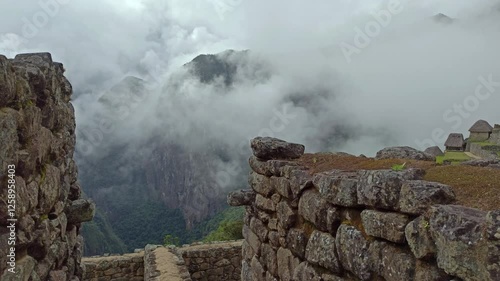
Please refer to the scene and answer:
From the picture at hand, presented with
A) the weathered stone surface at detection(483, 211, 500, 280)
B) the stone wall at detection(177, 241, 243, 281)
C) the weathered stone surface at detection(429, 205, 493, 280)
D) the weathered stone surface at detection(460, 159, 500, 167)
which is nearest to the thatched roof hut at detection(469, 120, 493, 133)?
the stone wall at detection(177, 241, 243, 281)

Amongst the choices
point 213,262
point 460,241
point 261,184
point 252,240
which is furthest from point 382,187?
point 213,262

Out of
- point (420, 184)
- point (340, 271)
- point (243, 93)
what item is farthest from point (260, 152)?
point (243, 93)

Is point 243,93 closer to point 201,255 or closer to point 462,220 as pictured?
point 201,255

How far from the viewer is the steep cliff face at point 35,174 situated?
3.40 m

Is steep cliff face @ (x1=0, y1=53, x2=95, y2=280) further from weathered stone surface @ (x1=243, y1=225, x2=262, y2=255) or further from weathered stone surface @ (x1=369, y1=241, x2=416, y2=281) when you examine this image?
weathered stone surface @ (x1=369, y1=241, x2=416, y2=281)

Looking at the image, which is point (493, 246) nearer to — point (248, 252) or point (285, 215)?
point (285, 215)

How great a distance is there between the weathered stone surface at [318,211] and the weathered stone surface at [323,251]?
108 millimetres

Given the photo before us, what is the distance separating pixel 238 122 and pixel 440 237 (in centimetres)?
9169

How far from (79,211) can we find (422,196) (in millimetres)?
5206

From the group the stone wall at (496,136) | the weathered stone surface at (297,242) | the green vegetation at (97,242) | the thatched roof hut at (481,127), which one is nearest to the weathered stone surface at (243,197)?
the weathered stone surface at (297,242)

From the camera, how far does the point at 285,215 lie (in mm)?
5543

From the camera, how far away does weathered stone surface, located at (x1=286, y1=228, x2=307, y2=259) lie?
496cm

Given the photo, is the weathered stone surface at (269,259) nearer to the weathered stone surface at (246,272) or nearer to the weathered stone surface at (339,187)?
the weathered stone surface at (246,272)

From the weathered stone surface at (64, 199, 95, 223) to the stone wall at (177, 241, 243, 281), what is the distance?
9687 mm
